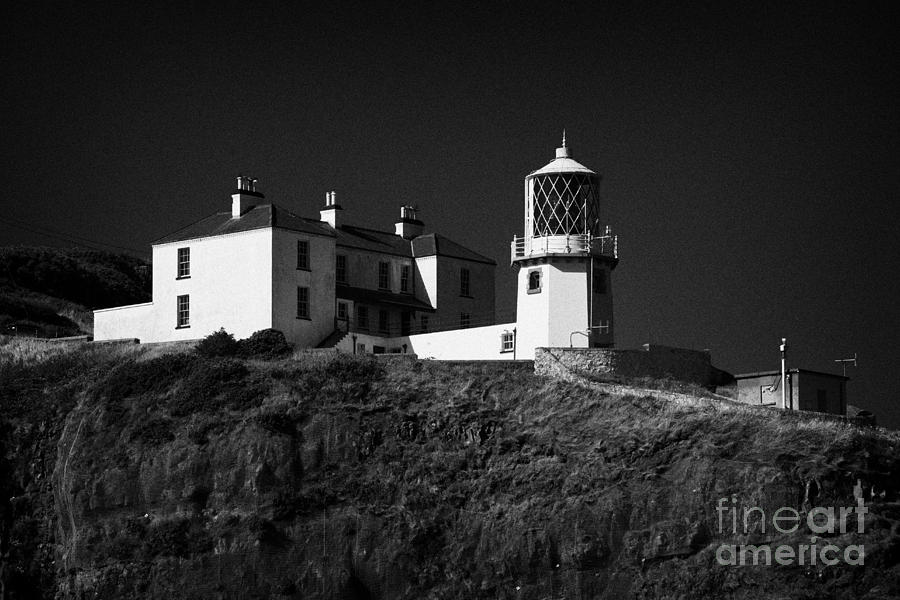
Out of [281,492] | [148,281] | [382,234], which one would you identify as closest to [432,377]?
[281,492]

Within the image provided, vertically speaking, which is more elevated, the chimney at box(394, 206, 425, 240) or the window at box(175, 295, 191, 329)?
the chimney at box(394, 206, 425, 240)

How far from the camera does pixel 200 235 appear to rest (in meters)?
56.9

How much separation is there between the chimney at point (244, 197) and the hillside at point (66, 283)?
11806 mm

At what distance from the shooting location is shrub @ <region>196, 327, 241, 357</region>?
5309 centimetres

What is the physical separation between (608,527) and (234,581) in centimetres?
1041

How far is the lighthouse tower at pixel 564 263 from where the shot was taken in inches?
2080

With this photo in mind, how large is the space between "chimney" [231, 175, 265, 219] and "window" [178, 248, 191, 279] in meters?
2.12

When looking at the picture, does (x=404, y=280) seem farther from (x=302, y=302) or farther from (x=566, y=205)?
(x=566, y=205)

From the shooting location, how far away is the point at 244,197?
58.1 meters

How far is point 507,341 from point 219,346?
9544 mm

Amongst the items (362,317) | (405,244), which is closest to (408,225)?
(405,244)

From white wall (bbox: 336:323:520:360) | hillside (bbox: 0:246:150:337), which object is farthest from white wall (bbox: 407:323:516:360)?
hillside (bbox: 0:246:150:337)

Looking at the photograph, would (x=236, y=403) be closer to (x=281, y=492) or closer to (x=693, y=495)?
(x=281, y=492)

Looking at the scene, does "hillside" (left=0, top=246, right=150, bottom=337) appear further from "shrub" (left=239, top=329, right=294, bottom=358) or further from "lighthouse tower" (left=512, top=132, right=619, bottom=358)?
"lighthouse tower" (left=512, top=132, right=619, bottom=358)
